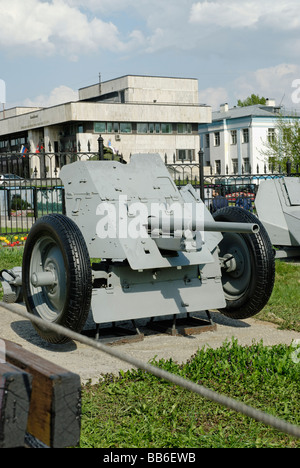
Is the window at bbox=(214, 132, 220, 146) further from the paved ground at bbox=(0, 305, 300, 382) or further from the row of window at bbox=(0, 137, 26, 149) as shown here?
the paved ground at bbox=(0, 305, 300, 382)

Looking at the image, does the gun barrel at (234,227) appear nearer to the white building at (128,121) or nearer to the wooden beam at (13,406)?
the wooden beam at (13,406)

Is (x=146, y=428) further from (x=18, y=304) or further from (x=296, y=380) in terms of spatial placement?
(x=18, y=304)

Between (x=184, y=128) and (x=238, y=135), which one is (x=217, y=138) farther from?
(x=184, y=128)

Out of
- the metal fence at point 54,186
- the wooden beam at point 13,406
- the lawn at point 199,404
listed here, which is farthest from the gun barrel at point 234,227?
the wooden beam at point 13,406

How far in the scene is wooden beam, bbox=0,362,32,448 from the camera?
6.81ft

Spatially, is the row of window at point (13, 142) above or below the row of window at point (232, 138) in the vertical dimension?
above

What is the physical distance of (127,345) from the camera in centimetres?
587

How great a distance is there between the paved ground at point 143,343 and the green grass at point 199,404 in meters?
0.45

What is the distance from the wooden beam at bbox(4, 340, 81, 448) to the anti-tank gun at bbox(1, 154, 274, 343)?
3.02 metres

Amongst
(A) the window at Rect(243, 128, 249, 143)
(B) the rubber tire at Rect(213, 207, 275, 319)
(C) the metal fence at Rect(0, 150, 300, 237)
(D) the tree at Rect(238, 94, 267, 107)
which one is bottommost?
(B) the rubber tire at Rect(213, 207, 275, 319)

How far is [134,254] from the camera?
224 inches

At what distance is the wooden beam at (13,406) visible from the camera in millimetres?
2074

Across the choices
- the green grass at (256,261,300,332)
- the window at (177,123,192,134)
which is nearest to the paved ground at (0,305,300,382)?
the green grass at (256,261,300,332)
